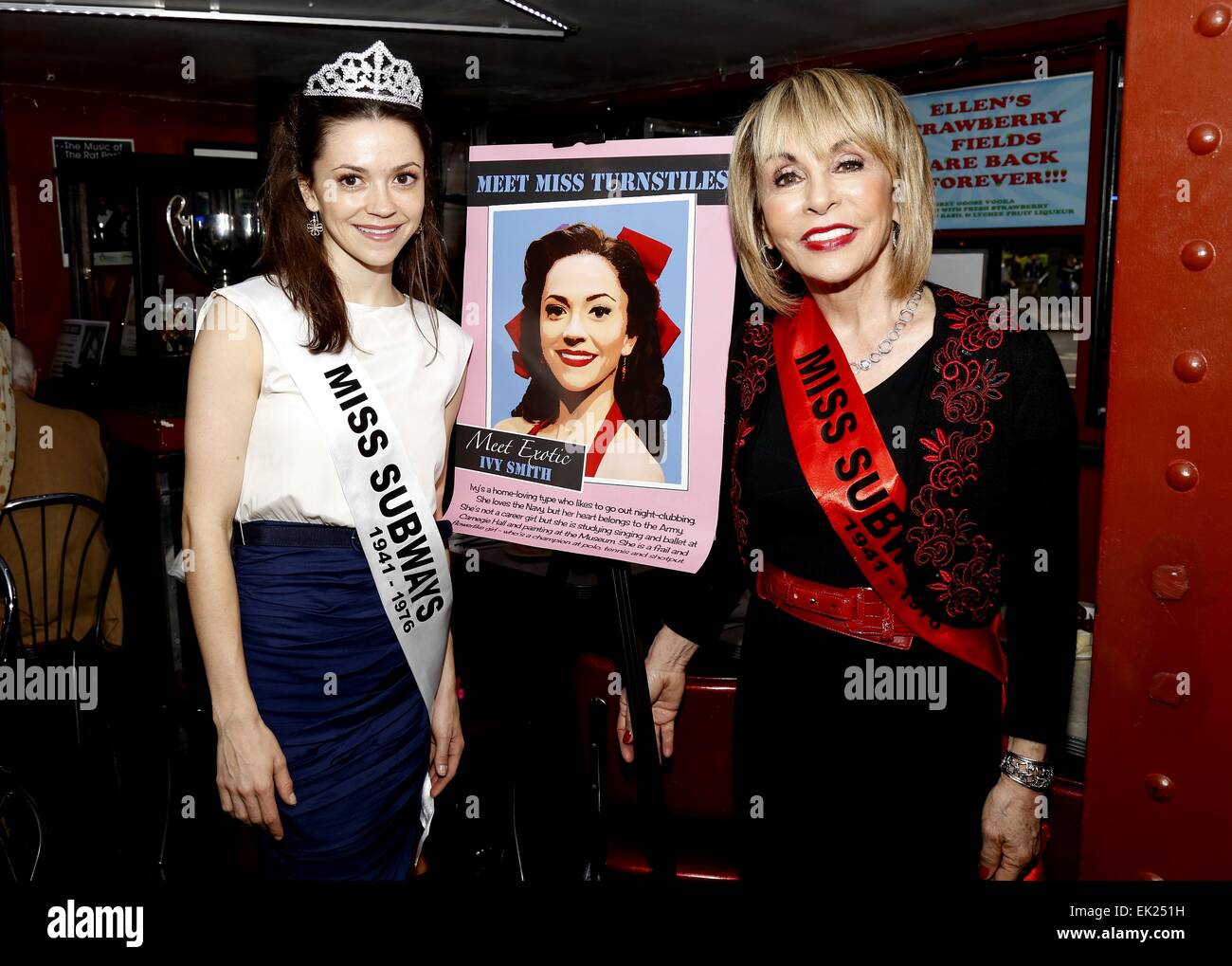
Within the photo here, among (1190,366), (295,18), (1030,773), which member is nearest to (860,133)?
(1190,366)

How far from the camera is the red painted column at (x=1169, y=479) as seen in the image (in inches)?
42.1

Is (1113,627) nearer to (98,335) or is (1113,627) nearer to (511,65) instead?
(511,65)

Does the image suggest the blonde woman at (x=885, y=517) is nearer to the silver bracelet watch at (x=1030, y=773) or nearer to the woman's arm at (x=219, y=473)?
the silver bracelet watch at (x=1030, y=773)

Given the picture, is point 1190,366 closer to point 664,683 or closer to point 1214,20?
point 1214,20

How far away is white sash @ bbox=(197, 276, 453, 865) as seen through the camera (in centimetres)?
133

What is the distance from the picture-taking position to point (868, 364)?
1.33 metres

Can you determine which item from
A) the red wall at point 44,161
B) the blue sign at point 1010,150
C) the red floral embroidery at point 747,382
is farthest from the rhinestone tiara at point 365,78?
the red wall at point 44,161

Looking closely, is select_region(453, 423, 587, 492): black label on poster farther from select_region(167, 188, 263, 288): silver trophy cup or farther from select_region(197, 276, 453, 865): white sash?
select_region(167, 188, 263, 288): silver trophy cup

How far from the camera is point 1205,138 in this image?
1.05 metres

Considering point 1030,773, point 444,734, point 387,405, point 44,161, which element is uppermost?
point 44,161

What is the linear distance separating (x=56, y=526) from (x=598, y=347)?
7.20 ft

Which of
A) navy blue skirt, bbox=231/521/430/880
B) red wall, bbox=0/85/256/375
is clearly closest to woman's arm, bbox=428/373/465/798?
navy blue skirt, bbox=231/521/430/880

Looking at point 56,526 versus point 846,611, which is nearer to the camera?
point 846,611

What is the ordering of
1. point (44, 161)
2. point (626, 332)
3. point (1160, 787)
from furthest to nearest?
point (44, 161) < point (626, 332) < point (1160, 787)
